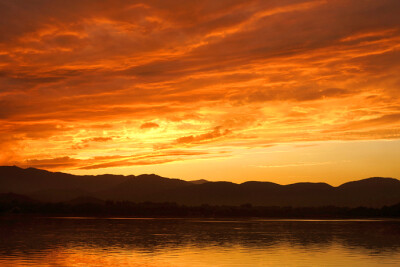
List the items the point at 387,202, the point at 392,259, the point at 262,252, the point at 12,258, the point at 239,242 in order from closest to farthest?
the point at 12,258 < the point at 392,259 < the point at 262,252 < the point at 239,242 < the point at 387,202

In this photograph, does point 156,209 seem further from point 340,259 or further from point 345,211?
point 340,259

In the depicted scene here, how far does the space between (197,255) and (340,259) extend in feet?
34.7

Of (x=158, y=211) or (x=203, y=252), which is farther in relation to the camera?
(x=158, y=211)

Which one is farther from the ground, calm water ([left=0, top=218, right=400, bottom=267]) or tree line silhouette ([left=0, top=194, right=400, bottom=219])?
tree line silhouette ([left=0, top=194, right=400, bottom=219])

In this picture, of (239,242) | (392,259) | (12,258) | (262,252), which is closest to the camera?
(12,258)

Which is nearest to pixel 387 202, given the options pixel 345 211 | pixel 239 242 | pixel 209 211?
pixel 345 211

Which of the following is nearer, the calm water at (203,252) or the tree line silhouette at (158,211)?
the calm water at (203,252)

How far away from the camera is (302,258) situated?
Result: 40.1m

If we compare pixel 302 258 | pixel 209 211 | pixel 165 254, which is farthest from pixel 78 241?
pixel 209 211

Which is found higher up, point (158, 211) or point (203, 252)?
point (158, 211)

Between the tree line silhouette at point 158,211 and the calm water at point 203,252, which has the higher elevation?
the tree line silhouette at point 158,211

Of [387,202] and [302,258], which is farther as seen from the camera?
[387,202]

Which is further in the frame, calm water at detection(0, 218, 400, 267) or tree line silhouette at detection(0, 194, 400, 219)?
tree line silhouette at detection(0, 194, 400, 219)

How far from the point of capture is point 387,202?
191 m
